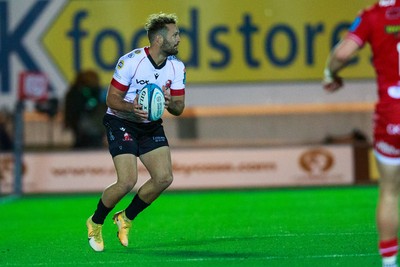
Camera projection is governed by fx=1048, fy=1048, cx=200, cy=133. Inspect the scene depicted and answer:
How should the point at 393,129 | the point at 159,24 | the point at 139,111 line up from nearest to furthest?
the point at 393,129 < the point at 139,111 < the point at 159,24

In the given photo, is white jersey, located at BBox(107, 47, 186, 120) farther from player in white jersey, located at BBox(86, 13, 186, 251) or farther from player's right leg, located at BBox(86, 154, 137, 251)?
player's right leg, located at BBox(86, 154, 137, 251)

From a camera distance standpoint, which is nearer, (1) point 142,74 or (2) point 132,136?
(1) point 142,74

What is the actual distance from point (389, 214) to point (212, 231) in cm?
418

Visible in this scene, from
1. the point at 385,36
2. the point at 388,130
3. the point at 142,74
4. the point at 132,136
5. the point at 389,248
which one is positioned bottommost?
the point at 389,248

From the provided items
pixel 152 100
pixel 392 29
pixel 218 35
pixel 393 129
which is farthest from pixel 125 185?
pixel 218 35

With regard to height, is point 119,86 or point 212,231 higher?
point 119,86

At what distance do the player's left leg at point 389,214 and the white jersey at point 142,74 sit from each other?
299 cm

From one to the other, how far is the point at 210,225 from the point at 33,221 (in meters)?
2.38

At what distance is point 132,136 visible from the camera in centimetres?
937

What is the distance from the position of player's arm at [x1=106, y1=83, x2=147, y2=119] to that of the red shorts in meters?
2.77

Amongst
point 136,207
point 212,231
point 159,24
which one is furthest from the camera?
point 212,231

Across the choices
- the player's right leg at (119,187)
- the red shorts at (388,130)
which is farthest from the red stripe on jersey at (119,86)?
the red shorts at (388,130)

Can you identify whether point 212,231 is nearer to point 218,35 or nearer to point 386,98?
point 386,98

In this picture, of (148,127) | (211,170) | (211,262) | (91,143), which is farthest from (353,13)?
(211,262)
